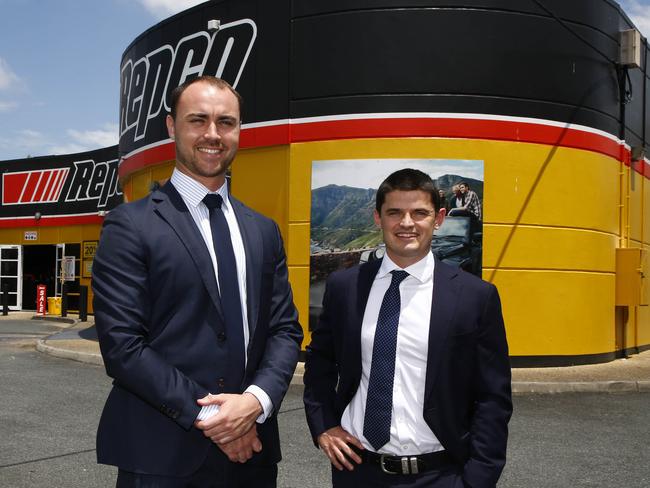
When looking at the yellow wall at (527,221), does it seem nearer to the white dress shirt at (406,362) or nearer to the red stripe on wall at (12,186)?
the white dress shirt at (406,362)

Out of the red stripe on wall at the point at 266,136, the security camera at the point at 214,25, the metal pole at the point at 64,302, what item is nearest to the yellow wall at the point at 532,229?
the red stripe on wall at the point at 266,136

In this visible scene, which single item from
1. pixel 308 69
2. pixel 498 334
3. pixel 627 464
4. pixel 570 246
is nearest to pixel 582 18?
pixel 570 246

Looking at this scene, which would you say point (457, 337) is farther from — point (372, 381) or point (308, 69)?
point (308, 69)

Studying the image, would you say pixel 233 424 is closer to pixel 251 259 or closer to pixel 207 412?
pixel 207 412

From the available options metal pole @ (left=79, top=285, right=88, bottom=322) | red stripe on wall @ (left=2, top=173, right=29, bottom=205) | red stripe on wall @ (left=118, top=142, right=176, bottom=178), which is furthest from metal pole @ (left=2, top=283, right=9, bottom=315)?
red stripe on wall @ (left=118, top=142, right=176, bottom=178)

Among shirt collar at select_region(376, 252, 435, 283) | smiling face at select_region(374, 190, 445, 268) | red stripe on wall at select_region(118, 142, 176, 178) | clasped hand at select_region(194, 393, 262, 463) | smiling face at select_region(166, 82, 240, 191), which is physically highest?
red stripe on wall at select_region(118, 142, 176, 178)

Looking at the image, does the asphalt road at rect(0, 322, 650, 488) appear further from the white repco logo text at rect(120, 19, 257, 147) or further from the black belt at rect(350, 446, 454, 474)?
the white repco logo text at rect(120, 19, 257, 147)

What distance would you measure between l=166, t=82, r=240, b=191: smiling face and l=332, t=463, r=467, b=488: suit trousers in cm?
134

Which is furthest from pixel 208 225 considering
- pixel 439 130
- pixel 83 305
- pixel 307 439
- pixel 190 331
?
pixel 83 305

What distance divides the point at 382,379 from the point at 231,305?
0.69 m

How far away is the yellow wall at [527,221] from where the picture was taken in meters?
12.6

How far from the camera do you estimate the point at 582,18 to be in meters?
13.4

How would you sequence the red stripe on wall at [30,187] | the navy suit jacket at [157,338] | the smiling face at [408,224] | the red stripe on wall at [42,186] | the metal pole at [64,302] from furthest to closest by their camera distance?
the red stripe on wall at [30,187]
the red stripe on wall at [42,186]
the metal pole at [64,302]
the smiling face at [408,224]
the navy suit jacket at [157,338]

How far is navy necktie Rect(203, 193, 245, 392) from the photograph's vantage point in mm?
2705
